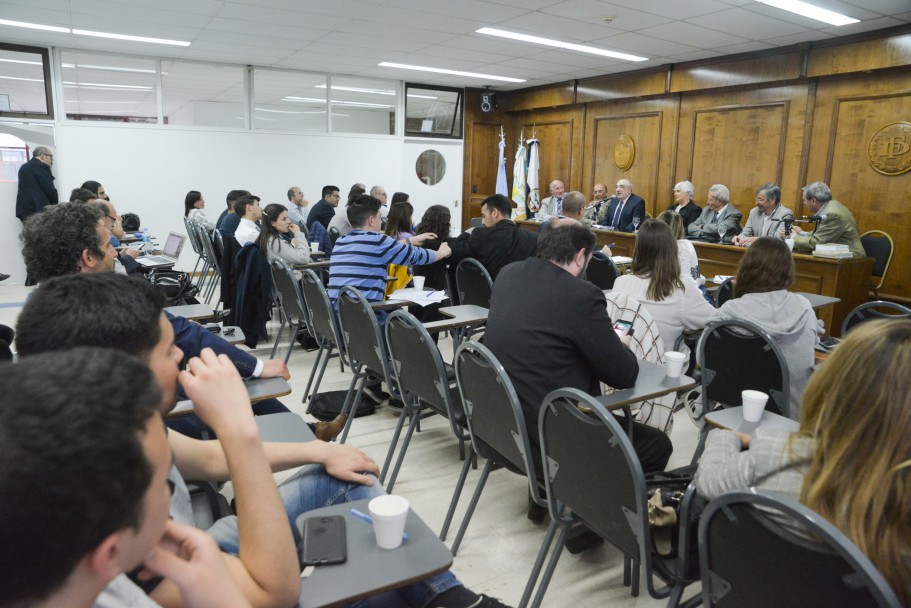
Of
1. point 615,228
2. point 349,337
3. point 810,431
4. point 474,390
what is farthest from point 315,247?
point 810,431

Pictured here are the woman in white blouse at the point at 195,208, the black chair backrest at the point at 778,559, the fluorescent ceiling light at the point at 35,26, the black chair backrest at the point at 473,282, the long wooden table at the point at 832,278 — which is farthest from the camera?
the woman in white blouse at the point at 195,208

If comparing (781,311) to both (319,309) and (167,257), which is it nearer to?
(319,309)

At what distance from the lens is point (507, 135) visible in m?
10.6

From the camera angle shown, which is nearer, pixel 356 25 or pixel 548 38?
pixel 356 25

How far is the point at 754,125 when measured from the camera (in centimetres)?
699

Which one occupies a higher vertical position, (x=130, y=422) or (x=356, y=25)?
(x=356, y=25)

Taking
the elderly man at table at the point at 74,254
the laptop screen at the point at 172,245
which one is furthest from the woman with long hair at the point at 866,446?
the laptop screen at the point at 172,245

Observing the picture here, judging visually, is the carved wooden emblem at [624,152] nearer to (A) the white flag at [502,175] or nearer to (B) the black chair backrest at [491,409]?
(A) the white flag at [502,175]

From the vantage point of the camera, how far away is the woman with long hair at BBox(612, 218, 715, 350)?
2.97 metres

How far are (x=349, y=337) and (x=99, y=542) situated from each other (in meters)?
2.63

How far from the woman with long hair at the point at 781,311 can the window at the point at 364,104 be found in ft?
26.3

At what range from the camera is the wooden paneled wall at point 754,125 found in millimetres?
5832

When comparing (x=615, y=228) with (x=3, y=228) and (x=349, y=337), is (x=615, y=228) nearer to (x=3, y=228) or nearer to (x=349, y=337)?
(x=349, y=337)

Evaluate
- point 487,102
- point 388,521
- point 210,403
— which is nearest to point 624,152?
point 487,102
